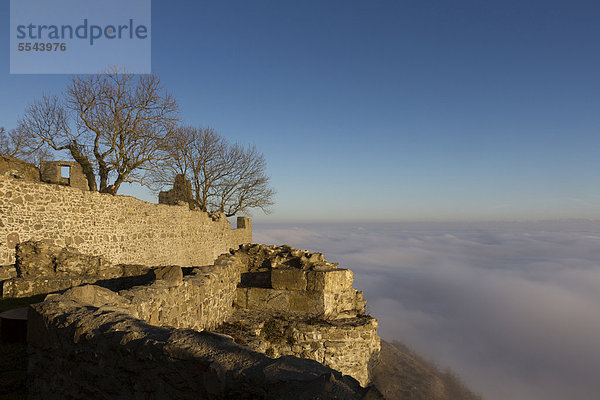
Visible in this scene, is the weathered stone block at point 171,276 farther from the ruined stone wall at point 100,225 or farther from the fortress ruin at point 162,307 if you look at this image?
the ruined stone wall at point 100,225

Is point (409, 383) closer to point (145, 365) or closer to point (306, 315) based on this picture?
point (306, 315)

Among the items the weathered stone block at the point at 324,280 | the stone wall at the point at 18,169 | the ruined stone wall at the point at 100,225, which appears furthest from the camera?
the stone wall at the point at 18,169

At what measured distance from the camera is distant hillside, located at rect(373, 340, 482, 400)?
1722 cm

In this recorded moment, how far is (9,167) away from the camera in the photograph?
13.8 meters

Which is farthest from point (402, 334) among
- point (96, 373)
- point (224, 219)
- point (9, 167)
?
point (96, 373)

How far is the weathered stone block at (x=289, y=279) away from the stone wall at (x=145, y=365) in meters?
5.27

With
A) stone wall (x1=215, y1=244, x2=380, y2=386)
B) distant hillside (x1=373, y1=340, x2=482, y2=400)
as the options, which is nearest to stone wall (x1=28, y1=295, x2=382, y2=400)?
stone wall (x1=215, y1=244, x2=380, y2=386)

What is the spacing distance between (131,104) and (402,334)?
159 ft

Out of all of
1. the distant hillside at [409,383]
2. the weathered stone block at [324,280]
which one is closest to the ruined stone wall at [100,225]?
the weathered stone block at [324,280]

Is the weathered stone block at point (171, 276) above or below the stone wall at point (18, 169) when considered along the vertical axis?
below

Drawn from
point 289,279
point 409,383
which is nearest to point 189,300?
point 289,279

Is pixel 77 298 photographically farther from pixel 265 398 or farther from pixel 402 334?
pixel 402 334

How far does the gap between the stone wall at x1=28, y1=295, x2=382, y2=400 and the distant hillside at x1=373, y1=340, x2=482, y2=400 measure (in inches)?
571

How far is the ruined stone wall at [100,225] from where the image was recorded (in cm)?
895
